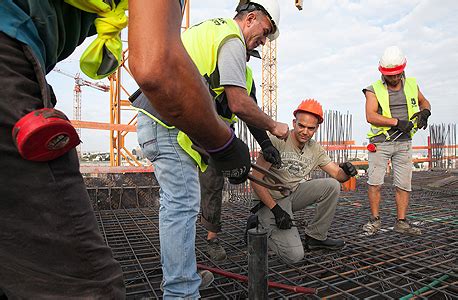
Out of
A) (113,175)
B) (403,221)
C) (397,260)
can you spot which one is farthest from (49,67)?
(113,175)

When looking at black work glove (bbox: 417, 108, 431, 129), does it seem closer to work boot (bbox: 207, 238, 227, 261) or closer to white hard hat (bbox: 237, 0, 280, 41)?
white hard hat (bbox: 237, 0, 280, 41)

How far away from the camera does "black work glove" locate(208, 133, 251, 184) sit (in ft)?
3.24

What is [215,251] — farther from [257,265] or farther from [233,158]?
[233,158]

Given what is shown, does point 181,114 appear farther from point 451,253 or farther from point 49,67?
point 451,253

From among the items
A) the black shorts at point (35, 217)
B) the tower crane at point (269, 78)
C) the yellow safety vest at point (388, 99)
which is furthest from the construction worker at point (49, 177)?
the tower crane at point (269, 78)

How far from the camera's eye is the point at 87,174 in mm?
4871

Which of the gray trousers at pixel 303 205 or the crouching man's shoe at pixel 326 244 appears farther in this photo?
the crouching man's shoe at pixel 326 244

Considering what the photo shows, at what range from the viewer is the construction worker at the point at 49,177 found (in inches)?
28.0

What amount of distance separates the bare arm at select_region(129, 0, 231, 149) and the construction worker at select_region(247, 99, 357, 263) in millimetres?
2173

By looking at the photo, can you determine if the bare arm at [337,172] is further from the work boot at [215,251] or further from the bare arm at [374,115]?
the work boot at [215,251]

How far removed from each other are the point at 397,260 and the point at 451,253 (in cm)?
59

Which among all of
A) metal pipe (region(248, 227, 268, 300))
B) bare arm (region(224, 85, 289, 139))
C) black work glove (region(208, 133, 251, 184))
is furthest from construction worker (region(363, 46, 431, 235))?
black work glove (region(208, 133, 251, 184))

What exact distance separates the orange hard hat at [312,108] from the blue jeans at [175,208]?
5.19 ft

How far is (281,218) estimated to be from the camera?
2803 mm
